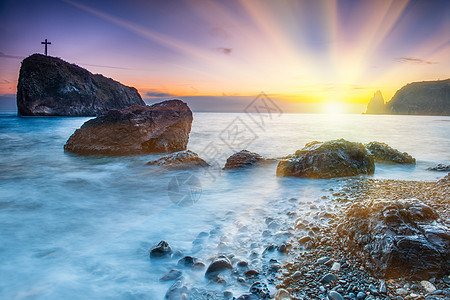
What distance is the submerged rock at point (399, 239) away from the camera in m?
2.28

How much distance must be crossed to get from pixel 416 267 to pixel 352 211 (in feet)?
3.34

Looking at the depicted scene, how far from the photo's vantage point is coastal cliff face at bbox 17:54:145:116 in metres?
55.2

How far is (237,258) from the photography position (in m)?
A: 3.04

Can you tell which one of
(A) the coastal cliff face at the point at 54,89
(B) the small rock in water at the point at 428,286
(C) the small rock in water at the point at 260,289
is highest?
(A) the coastal cliff face at the point at 54,89

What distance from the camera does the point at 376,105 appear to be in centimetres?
16262

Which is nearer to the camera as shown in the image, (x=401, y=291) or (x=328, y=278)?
(x=401, y=291)

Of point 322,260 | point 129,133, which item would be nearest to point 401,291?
point 322,260

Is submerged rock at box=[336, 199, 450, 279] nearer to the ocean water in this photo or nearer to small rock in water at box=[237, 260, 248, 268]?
the ocean water

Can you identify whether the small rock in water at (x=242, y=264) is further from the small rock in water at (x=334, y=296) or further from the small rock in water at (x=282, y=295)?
the small rock in water at (x=334, y=296)

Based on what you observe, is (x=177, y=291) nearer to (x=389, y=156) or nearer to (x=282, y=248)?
(x=282, y=248)

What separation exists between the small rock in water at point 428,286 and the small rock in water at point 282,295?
1.19m

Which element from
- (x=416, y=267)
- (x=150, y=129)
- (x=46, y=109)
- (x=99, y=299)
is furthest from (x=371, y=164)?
(x=46, y=109)

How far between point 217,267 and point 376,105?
192451 millimetres

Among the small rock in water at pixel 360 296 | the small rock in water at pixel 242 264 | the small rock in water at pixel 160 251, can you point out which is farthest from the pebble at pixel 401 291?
the small rock in water at pixel 160 251
